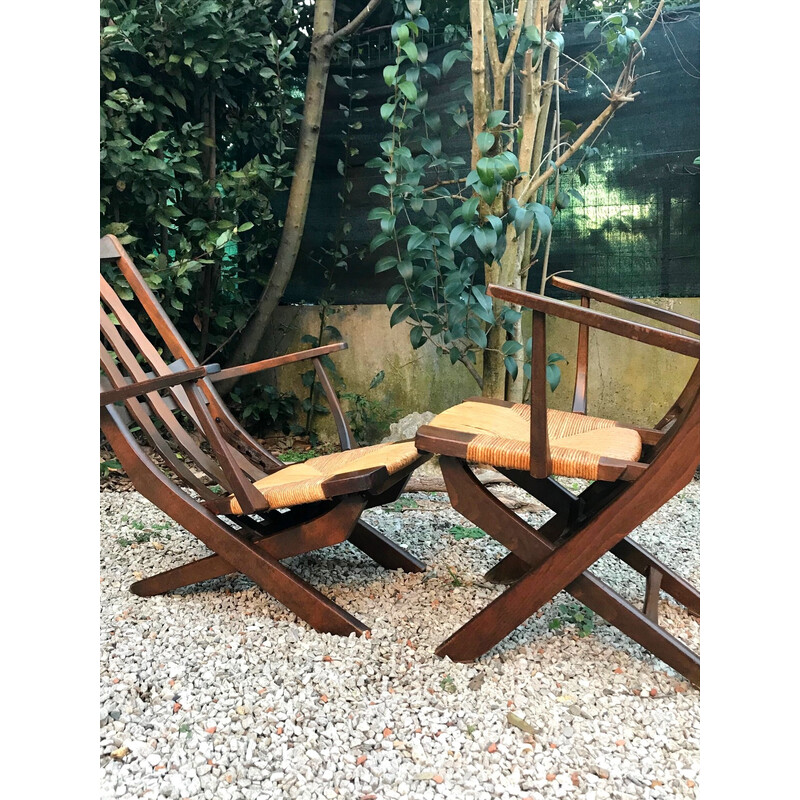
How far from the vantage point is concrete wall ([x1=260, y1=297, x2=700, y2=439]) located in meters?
3.67

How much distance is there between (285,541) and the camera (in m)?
1.94

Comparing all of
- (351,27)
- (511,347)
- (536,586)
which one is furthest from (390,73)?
(536,586)

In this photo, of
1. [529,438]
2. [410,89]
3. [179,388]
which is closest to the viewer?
[529,438]

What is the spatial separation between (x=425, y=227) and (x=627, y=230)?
0.97 m

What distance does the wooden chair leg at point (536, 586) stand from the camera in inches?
63.9

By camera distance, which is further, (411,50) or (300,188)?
(300,188)

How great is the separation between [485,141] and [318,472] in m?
1.58

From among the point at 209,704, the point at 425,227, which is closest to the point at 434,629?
the point at 209,704

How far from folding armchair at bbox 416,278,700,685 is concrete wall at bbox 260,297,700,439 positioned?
5.81 ft

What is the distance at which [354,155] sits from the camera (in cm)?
400

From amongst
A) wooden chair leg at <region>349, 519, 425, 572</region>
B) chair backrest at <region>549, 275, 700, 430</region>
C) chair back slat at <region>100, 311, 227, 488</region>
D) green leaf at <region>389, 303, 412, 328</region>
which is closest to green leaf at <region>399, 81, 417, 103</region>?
green leaf at <region>389, 303, 412, 328</region>

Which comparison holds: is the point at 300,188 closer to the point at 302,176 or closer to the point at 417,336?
the point at 302,176

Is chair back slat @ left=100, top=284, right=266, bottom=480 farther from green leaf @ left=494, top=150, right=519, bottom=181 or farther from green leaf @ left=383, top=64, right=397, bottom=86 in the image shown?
green leaf @ left=383, top=64, right=397, bottom=86
